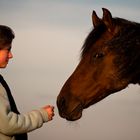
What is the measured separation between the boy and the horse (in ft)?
2.74

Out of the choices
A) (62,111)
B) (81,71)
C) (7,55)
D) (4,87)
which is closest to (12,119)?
(4,87)

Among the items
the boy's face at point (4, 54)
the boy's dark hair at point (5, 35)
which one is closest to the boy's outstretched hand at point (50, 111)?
the boy's face at point (4, 54)

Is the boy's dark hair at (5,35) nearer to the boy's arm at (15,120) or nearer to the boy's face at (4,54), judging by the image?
the boy's face at (4,54)

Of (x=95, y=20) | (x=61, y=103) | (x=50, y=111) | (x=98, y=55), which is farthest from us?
(x=95, y=20)

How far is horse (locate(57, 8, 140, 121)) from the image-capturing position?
128 inches

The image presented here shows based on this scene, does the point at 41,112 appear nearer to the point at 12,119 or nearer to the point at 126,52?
the point at 12,119

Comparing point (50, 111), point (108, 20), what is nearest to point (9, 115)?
point (50, 111)

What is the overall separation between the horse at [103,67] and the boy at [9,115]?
83 cm

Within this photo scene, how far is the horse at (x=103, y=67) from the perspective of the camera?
3240mm

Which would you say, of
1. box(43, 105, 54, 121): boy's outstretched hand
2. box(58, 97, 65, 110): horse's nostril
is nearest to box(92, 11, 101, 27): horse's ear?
box(58, 97, 65, 110): horse's nostril

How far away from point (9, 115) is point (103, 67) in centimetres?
148

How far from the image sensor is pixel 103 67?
10.9ft

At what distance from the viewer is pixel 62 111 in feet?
10.5

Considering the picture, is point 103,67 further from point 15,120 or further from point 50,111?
point 15,120
